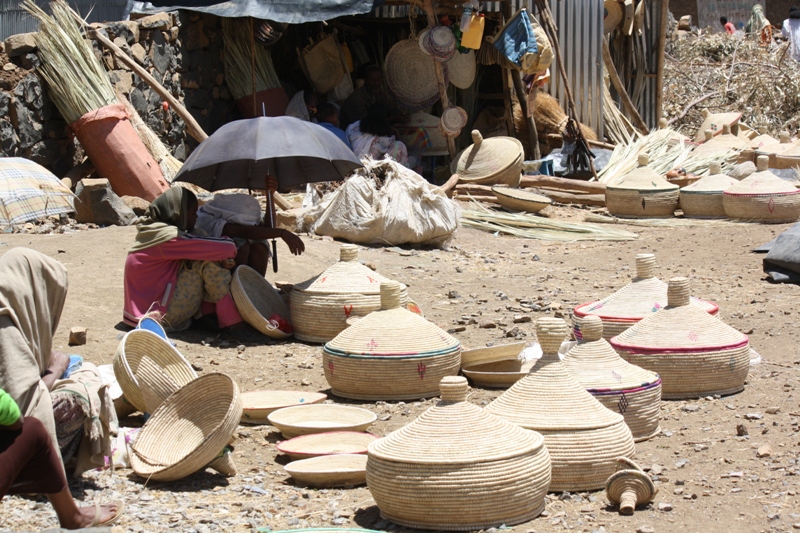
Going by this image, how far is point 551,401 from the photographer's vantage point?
363 cm

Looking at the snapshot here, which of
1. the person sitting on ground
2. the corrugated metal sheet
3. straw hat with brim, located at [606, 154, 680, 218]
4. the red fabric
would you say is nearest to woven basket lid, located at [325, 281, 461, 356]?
the red fabric

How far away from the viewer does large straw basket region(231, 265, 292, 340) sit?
5.86m

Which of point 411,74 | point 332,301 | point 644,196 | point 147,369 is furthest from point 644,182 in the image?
point 147,369

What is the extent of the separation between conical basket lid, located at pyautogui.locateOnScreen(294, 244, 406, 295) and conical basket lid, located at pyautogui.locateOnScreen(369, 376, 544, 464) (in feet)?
8.14

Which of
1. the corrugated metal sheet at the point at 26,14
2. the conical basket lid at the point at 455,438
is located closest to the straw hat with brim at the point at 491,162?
the corrugated metal sheet at the point at 26,14

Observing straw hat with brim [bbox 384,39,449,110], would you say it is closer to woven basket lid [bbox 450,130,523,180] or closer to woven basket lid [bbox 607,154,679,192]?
woven basket lid [bbox 450,130,523,180]

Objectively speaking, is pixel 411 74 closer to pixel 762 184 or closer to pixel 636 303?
pixel 762 184

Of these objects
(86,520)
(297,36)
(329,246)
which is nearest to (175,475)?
(86,520)

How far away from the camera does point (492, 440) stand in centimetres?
324

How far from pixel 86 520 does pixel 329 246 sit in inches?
203

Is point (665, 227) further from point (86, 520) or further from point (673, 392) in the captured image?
point (86, 520)

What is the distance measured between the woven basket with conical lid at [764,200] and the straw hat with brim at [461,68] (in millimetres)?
3677

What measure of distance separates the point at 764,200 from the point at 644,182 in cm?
124

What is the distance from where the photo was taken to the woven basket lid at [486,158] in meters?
11.0
